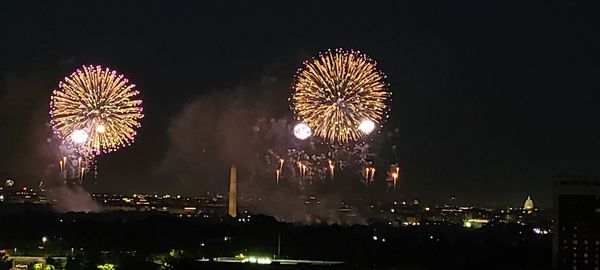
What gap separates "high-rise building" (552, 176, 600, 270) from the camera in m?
53.6

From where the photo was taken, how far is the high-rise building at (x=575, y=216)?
53.6 m

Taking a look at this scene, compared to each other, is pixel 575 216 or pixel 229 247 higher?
pixel 575 216

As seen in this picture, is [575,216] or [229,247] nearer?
[575,216]

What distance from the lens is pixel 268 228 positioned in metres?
94.8

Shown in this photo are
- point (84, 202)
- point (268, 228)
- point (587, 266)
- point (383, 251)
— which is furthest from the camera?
point (84, 202)

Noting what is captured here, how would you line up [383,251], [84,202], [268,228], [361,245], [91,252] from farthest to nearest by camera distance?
[84,202] → [268,228] → [361,245] → [383,251] → [91,252]

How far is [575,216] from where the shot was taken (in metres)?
54.1

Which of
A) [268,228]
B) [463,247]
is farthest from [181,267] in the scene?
[268,228]

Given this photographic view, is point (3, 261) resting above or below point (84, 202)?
below

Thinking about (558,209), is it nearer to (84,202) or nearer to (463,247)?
(463,247)

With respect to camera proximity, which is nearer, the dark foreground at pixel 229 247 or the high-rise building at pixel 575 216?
the high-rise building at pixel 575 216

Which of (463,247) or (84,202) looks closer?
(463,247)

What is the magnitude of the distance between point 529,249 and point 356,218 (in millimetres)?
84121

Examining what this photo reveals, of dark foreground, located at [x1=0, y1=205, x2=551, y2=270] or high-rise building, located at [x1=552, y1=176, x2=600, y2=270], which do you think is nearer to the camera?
high-rise building, located at [x1=552, y1=176, x2=600, y2=270]
